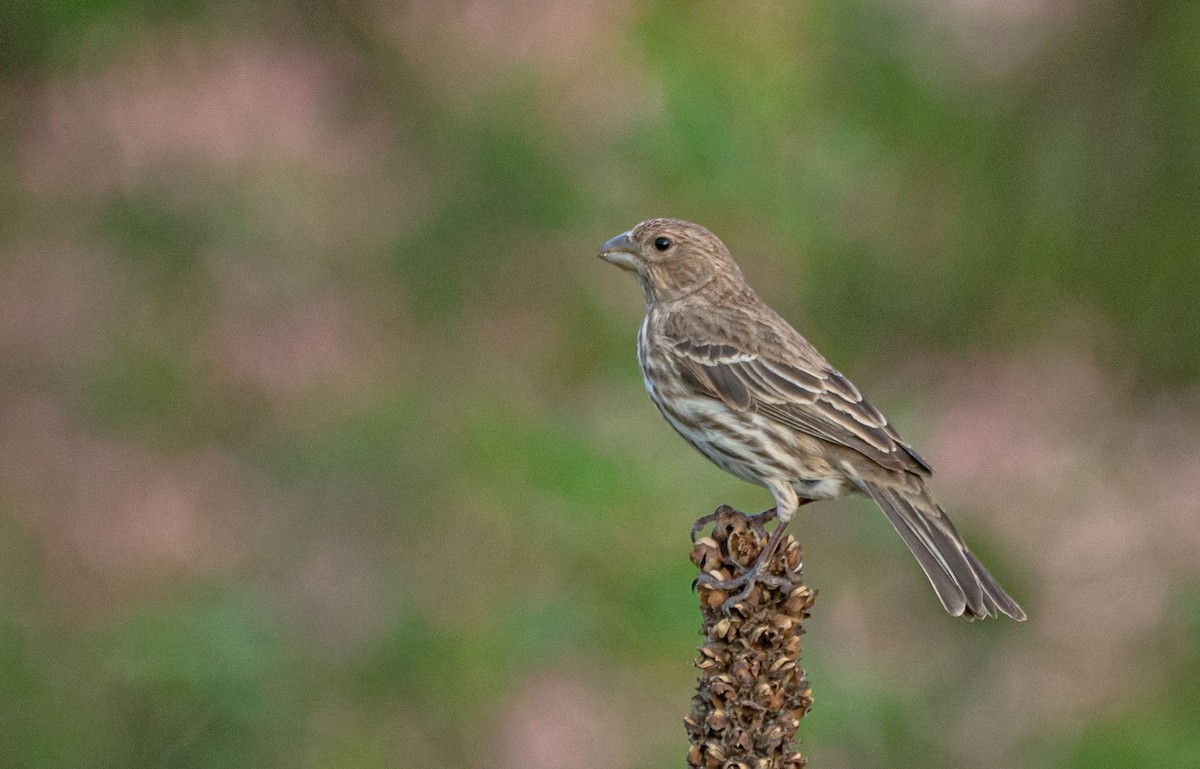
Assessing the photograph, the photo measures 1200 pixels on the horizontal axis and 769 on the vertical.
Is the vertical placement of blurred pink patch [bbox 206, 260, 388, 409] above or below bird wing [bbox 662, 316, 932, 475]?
above

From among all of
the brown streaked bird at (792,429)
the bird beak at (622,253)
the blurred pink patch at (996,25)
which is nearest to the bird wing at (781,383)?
the brown streaked bird at (792,429)

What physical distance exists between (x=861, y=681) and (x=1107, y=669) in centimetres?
87

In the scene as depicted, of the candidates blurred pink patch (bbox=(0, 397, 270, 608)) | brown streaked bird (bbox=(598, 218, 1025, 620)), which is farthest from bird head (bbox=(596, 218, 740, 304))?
blurred pink patch (bbox=(0, 397, 270, 608))

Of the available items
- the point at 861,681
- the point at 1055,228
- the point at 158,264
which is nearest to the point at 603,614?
the point at 861,681

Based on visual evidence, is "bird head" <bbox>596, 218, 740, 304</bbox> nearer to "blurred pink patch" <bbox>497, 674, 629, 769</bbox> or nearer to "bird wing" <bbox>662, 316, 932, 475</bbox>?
"bird wing" <bbox>662, 316, 932, 475</bbox>

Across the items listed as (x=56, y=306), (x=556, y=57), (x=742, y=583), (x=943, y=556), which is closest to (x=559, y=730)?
(x=943, y=556)

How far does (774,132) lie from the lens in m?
7.60

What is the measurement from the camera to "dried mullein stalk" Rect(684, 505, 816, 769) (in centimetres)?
334

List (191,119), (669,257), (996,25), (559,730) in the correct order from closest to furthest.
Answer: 1. (559,730)
2. (669,257)
3. (191,119)
4. (996,25)

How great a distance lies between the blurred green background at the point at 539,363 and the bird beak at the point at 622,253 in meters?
0.68

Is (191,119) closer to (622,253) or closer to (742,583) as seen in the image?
(622,253)

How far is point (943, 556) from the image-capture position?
5148 mm

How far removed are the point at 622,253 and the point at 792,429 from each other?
1.23m

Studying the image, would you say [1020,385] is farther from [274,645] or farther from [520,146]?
[274,645]
